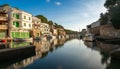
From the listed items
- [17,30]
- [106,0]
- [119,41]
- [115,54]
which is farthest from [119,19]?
[17,30]

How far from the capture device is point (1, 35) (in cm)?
5138

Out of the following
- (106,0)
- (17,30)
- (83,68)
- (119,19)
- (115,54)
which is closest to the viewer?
(83,68)

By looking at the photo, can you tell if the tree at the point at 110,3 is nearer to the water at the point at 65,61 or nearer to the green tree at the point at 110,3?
the green tree at the point at 110,3

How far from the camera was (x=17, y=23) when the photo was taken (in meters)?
62.0

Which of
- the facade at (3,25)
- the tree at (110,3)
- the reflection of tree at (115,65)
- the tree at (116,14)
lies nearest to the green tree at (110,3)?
the tree at (110,3)

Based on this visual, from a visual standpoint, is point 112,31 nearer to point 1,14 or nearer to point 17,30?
point 17,30

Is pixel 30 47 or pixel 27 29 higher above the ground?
pixel 27 29

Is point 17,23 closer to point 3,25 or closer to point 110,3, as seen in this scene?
point 3,25

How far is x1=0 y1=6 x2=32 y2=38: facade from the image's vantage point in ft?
187

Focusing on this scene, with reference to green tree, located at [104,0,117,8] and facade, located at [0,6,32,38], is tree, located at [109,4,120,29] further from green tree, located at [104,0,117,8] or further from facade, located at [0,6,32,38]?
facade, located at [0,6,32,38]

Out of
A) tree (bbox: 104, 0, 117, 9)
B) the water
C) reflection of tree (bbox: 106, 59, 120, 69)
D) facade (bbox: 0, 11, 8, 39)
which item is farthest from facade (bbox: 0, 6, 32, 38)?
reflection of tree (bbox: 106, 59, 120, 69)

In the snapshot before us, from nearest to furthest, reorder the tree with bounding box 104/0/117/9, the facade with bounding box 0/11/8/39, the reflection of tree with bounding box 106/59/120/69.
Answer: the reflection of tree with bounding box 106/59/120/69 < the facade with bounding box 0/11/8/39 < the tree with bounding box 104/0/117/9

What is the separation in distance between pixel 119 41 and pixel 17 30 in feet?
116

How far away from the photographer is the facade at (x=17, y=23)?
56900 millimetres
